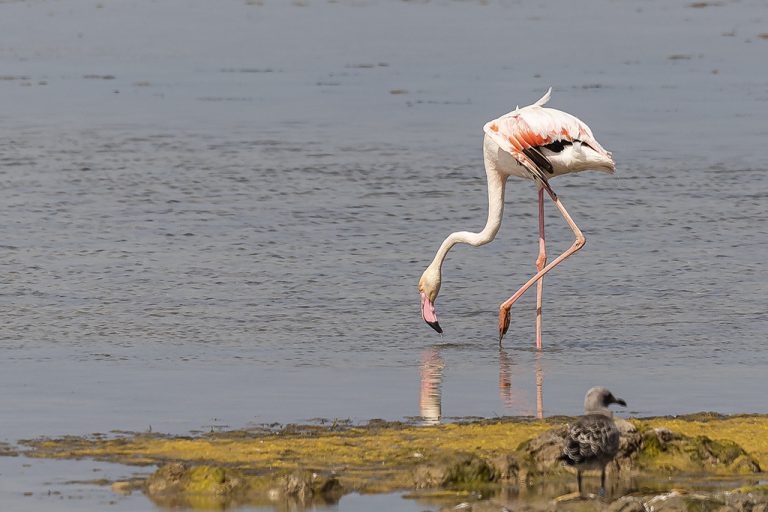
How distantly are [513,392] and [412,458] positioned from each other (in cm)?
247

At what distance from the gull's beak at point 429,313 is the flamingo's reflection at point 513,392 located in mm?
733

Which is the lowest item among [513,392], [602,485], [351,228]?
[602,485]

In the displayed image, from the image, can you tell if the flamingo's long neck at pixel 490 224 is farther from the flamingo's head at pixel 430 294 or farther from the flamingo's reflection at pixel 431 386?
the flamingo's reflection at pixel 431 386

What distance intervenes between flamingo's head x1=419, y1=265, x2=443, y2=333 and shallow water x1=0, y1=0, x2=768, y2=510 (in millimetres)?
189

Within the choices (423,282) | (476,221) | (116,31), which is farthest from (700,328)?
(116,31)

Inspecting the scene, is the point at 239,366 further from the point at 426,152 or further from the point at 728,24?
the point at 728,24

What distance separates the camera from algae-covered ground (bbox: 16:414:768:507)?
9.07 meters

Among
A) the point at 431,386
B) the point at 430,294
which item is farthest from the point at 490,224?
the point at 431,386

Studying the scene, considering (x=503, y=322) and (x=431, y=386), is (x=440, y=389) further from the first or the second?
(x=503, y=322)

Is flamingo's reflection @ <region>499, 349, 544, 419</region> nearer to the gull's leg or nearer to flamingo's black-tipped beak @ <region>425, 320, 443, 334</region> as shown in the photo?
flamingo's black-tipped beak @ <region>425, 320, 443, 334</region>

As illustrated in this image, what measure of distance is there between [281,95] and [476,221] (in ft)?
29.1

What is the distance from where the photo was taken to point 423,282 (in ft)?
47.6

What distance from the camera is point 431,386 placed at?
484 inches

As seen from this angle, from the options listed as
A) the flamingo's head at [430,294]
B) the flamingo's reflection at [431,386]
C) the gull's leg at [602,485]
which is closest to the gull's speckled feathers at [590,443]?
the gull's leg at [602,485]
